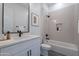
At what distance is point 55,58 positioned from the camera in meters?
1.37

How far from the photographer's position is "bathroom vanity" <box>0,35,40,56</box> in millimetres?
972

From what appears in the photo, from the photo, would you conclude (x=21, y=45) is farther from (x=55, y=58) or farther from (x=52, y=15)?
(x=52, y=15)

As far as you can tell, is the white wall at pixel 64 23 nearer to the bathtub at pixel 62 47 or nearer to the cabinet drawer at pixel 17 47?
the bathtub at pixel 62 47

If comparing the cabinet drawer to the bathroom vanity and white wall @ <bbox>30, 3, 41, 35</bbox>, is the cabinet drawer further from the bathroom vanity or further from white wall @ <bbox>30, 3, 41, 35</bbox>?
white wall @ <bbox>30, 3, 41, 35</bbox>

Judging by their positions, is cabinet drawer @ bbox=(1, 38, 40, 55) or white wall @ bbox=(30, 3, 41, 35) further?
white wall @ bbox=(30, 3, 41, 35)

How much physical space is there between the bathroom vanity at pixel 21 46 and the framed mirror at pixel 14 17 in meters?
0.25

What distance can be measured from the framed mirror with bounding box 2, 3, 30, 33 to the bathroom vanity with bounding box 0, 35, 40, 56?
25 centimetres

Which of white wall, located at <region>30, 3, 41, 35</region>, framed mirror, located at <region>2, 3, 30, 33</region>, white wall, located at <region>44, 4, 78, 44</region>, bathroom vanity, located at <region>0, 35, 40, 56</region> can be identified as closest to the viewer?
bathroom vanity, located at <region>0, 35, 40, 56</region>

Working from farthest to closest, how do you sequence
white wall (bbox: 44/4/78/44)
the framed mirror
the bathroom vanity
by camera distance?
white wall (bbox: 44/4/78/44) < the framed mirror < the bathroom vanity

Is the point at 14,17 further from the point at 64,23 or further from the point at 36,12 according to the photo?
the point at 64,23

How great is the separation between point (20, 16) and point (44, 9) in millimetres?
541

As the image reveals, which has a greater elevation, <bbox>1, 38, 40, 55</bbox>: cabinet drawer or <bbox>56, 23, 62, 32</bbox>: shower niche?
<bbox>56, 23, 62, 32</bbox>: shower niche

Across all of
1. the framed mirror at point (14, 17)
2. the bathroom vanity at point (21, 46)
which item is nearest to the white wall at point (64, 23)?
the bathroom vanity at point (21, 46)

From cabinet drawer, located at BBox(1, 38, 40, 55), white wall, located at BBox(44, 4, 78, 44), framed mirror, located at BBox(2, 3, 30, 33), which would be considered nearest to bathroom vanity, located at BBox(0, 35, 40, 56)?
cabinet drawer, located at BBox(1, 38, 40, 55)
